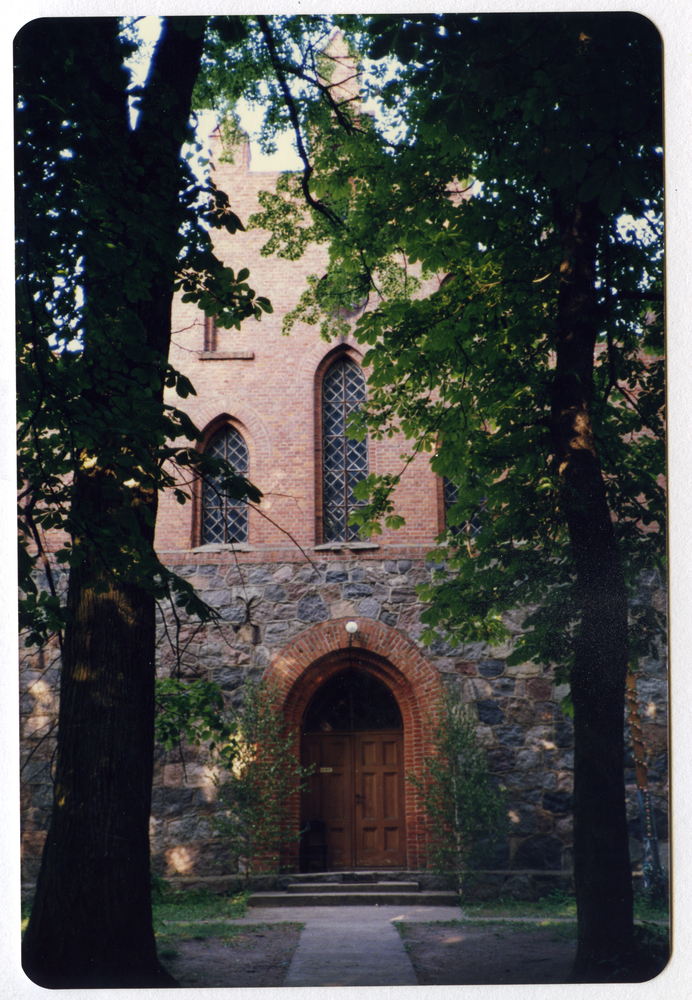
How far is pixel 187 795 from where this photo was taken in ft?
10.0

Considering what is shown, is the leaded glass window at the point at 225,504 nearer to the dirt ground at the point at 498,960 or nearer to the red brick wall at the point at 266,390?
the red brick wall at the point at 266,390

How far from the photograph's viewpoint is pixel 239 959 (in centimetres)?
281

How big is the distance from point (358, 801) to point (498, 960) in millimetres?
784

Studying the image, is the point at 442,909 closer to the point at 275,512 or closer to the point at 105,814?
the point at 105,814

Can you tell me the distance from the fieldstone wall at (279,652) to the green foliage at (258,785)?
0.07 metres

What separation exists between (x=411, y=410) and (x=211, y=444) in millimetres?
896

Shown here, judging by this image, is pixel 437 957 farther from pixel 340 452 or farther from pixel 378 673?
pixel 340 452

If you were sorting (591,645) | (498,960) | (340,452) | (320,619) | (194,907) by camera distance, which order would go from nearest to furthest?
(498,960), (194,907), (591,645), (320,619), (340,452)

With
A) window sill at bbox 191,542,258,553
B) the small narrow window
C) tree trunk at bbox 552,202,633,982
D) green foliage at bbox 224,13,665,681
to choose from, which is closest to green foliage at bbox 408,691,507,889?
tree trunk at bbox 552,202,633,982

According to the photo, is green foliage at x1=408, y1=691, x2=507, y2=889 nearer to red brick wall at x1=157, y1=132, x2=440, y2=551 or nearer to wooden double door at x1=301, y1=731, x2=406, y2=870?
wooden double door at x1=301, y1=731, x2=406, y2=870

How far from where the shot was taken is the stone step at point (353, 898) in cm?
295

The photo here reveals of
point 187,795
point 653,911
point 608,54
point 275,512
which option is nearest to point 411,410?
point 275,512

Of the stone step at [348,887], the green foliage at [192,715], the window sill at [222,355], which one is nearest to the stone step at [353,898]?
the stone step at [348,887]

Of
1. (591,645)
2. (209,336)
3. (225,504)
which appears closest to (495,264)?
(209,336)
